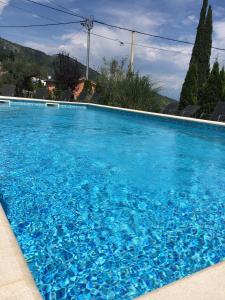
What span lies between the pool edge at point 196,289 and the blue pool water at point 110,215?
1.91ft

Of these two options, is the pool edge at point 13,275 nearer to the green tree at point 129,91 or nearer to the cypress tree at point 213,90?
the cypress tree at point 213,90

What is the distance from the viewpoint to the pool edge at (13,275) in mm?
1498

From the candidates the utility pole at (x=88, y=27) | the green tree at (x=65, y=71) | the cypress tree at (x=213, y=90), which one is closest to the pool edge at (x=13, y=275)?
the cypress tree at (x=213, y=90)

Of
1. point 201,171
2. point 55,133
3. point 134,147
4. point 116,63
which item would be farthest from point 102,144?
point 116,63

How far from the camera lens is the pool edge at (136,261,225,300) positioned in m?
1.52

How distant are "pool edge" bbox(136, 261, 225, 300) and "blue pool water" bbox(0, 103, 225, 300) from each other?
58 cm

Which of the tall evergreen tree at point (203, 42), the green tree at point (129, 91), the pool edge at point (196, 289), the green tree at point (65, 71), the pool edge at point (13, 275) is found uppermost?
the tall evergreen tree at point (203, 42)

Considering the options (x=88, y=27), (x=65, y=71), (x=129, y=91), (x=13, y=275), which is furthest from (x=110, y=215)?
(x=88, y=27)

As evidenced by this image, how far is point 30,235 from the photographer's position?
278 cm

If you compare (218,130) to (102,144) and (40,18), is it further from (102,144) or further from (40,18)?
(40,18)

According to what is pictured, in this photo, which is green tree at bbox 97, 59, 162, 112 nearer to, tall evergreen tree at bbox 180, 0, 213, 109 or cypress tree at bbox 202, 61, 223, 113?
cypress tree at bbox 202, 61, 223, 113

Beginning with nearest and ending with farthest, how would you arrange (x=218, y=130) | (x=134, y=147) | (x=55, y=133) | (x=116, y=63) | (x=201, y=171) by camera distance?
(x=201, y=171) < (x=134, y=147) < (x=55, y=133) < (x=218, y=130) < (x=116, y=63)

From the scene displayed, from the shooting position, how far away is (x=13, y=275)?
164cm

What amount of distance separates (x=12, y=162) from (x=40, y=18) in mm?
23289
